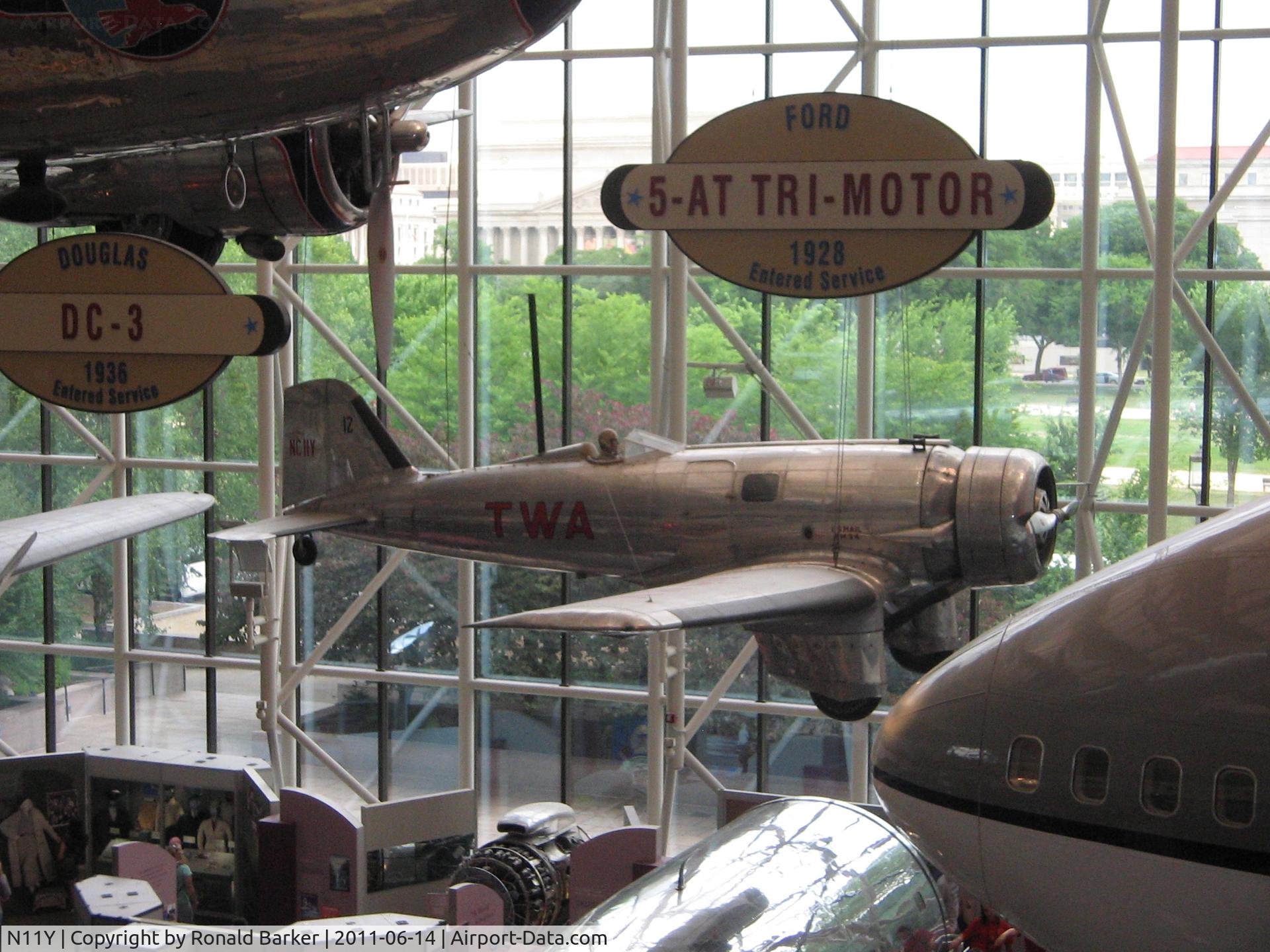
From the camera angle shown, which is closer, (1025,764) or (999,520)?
(1025,764)

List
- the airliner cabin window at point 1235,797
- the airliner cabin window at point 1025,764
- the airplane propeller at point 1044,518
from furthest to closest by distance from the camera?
1. the airplane propeller at point 1044,518
2. the airliner cabin window at point 1025,764
3. the airliner cabin window at point 1235,797

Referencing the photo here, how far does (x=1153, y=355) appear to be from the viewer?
10.7 meters

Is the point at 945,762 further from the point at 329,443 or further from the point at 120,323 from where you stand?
the point at 329,443

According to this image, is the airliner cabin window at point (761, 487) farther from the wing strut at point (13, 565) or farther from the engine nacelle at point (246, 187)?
the wing strut at point (13, 565)

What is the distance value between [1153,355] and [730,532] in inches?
138


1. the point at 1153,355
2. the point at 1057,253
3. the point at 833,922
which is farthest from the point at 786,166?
the point at 1057,253

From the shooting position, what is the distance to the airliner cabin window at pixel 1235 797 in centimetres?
Answer: 411

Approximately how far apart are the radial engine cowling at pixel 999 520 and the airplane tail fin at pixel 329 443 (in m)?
4.23

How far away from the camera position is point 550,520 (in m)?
10.2

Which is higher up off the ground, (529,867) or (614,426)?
(614,426)

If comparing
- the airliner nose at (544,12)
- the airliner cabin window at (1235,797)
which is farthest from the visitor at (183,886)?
the airliner cabin window at (1235,797)

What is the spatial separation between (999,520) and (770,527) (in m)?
1.48

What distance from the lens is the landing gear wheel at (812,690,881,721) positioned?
9172 mm

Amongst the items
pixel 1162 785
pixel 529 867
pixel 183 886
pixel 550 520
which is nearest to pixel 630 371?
pixel 550 520
